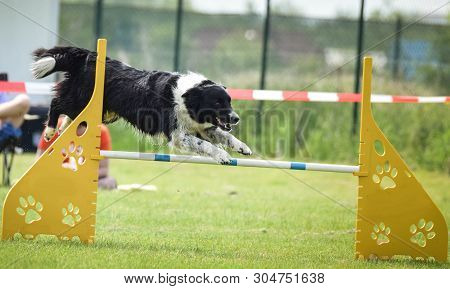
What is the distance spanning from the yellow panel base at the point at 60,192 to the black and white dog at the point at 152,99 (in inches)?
16.5

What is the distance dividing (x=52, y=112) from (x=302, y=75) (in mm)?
10596

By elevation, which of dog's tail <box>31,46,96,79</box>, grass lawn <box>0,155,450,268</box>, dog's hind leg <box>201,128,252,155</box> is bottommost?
grass lawn <box>0,155,450,268</box>

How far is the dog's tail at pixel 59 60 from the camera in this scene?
Answer: 15.7ft

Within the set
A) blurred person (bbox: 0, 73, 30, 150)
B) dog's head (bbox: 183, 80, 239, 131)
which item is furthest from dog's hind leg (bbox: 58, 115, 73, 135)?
blurred person (bbox: 0, 73, 30, 150)

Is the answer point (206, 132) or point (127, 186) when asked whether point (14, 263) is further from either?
point (127, 186)

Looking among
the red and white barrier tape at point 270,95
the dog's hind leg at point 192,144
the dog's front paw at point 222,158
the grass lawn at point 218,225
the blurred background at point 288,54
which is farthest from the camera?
the blurred background at point 288,54

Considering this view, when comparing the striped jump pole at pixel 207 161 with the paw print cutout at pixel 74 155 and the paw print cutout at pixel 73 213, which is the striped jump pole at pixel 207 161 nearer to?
the paw print cutout at pixel 74 155

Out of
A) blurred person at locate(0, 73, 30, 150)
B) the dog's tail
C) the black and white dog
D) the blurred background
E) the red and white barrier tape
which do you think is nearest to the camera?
the black and white dog

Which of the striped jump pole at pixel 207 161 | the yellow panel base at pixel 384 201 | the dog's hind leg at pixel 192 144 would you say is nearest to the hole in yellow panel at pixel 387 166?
the yellow panel base at pixel 384 201

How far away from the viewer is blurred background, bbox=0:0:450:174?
10.1 metres

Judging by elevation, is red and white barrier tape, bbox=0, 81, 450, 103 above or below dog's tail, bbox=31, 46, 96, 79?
below

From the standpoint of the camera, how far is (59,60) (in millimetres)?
4812

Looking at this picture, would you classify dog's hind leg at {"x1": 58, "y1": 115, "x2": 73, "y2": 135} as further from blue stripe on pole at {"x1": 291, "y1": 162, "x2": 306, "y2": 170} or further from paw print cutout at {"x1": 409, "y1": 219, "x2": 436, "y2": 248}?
paw print cutout at {"x1": 409, "y1": 219, "x2": 436, "y2": 248}
